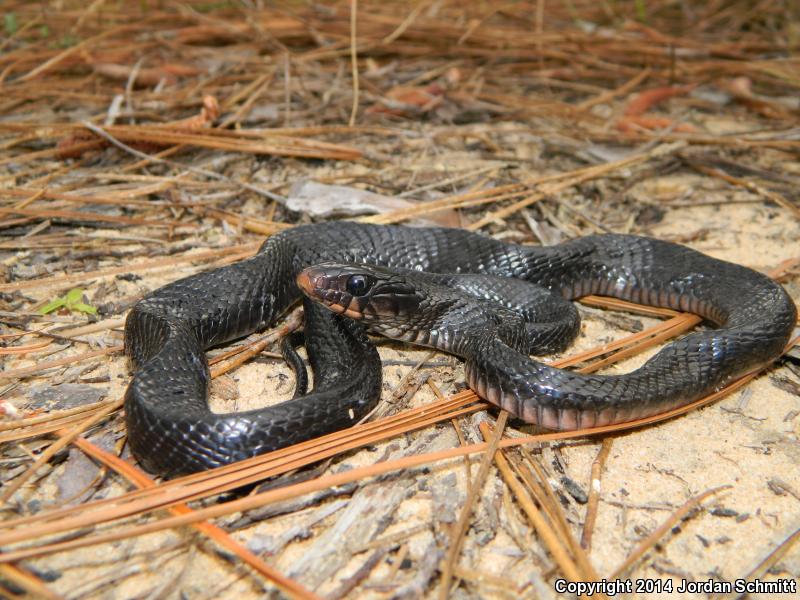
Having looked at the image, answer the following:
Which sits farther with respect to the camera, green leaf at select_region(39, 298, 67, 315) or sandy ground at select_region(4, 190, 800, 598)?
green leaf at select_region(39, 298, 67, 315)

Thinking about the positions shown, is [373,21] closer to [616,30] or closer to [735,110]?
[616,30]

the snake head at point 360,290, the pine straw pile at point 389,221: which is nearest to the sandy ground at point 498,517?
the pine straw pile at point 389,221

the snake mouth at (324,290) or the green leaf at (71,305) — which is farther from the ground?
the snake mouth at (324,290)

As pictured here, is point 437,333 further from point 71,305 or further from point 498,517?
point 71,305

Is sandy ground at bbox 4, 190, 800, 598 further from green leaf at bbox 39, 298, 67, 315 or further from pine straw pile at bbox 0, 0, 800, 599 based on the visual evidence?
green leaf at bbox 39, 298, 67, 315

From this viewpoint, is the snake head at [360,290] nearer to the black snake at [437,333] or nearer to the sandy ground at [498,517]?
the black snake at [437,333]

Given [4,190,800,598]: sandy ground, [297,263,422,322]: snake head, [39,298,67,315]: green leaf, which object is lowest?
[4,190,800,598]: sandy ground

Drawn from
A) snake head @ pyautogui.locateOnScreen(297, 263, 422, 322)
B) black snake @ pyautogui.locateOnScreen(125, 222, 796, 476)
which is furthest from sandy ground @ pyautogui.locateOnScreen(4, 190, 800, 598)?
snake head @ pyautogui.locateOnScreen(297, 263, 422, 322)
